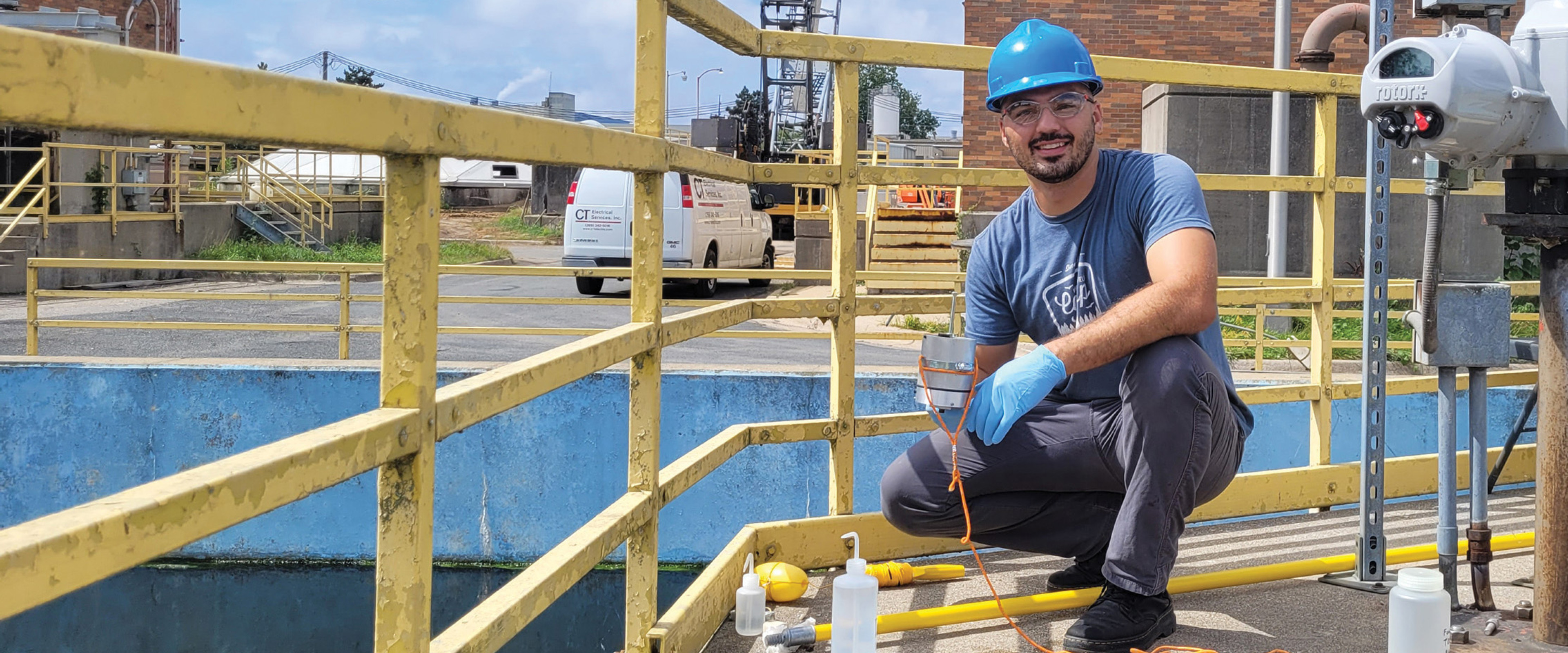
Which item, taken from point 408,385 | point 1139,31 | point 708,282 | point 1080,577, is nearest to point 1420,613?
point 1080,577

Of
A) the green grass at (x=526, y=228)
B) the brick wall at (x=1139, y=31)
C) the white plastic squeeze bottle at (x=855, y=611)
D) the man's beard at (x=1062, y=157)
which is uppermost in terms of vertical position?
the brick wall at (x=1139, y=31)

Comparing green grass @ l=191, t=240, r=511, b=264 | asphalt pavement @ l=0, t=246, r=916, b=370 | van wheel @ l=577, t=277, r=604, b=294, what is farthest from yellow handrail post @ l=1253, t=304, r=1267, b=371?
green grass @ l=191, t=240, r=511, b=264

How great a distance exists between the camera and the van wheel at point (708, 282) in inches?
672

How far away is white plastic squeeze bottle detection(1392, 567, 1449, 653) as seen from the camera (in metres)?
2.49

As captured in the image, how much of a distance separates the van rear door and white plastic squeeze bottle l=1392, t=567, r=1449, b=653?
44.2 feet

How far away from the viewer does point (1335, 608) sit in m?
3.12

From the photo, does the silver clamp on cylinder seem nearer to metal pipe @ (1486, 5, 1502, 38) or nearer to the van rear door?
metal pipe @ (1486, 5, 1502, 38)

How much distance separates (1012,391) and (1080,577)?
68 cm

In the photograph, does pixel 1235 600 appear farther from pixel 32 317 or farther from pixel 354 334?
pixel 354 334

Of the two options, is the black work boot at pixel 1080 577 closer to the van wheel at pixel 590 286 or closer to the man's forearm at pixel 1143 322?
the man's forearm at pixel 1143 322

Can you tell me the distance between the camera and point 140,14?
31.4 meters

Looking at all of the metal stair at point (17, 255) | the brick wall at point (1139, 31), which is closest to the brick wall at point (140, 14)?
the metal stair at point (17, 255)

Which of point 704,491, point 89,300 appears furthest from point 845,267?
point 89,300

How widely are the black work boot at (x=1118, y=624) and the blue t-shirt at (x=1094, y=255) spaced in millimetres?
482
